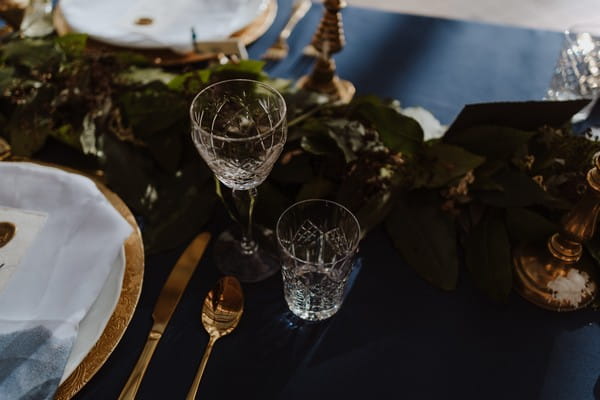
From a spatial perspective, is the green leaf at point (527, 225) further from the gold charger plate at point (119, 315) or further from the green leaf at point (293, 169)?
the gold charger plate at point (119, 315)

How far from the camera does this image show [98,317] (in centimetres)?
54

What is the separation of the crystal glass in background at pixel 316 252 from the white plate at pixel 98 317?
0.17 meters

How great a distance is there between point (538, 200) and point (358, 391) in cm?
30

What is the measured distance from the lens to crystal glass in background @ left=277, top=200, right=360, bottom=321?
562mm

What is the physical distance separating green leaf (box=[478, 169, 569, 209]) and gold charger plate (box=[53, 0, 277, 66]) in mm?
492

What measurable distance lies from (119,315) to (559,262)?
49 centimetres

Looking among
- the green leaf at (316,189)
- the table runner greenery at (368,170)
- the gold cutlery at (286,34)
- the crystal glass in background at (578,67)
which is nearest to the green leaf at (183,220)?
the table runner greenery at (368,170)

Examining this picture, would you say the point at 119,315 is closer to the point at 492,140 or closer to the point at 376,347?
the point at 376,347

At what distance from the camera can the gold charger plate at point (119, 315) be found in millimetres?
507

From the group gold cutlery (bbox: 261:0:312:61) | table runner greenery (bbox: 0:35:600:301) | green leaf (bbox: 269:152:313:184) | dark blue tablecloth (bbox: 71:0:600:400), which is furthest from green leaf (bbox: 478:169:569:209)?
gold cutlery (bbox: 261:0:312:61)

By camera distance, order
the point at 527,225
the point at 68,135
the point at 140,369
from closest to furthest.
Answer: the point at 140,369 → the point at 527,225 → the point at 68,135

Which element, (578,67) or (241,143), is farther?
(578,67)

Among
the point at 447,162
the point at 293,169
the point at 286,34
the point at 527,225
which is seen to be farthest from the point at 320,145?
the point at 286,34

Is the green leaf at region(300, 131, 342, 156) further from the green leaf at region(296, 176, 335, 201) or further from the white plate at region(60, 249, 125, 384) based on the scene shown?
the white plate at region(60, 249, 125, 384)
